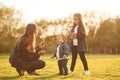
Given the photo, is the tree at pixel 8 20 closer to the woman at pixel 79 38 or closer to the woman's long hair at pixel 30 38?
the woman at pixel 79 38

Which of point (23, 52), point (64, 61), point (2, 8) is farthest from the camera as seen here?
point (2, 8)

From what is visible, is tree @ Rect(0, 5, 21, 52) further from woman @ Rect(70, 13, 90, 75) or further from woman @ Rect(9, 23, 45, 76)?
woman @ Rect(9, 23, 45, 76)

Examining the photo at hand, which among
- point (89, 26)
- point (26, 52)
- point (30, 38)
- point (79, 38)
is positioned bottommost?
point (89, 26)

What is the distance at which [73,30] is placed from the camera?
705cm

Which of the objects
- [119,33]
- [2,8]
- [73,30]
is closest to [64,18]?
[2,8]

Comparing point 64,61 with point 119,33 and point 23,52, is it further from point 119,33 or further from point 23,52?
point 119,33

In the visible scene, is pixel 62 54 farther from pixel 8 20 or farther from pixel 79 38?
pixel 8 20

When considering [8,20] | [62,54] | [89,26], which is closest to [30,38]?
[62,54]

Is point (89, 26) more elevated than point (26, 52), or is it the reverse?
point (26, 52)

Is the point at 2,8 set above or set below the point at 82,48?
above

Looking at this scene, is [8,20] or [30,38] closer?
[30,38]

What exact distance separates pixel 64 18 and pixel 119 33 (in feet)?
21.2

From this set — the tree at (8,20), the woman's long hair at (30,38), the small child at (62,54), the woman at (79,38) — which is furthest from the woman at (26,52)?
the tree at (8,20)

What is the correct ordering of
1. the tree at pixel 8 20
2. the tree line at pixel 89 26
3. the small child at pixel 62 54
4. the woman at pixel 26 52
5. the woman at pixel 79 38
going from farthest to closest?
the tree at pixel 8 20, the tree line at pixel 89 26, the woman at pixel 79 38, the small child at pixel 62 54, the woman at pixel 26 52
